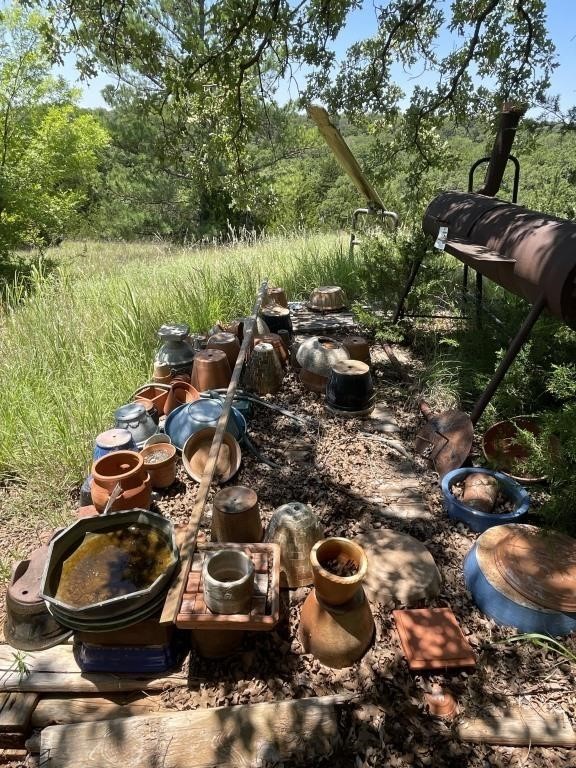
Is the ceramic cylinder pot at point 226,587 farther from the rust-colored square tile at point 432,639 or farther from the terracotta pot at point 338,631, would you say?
the rust-colored square tile at point 432,639

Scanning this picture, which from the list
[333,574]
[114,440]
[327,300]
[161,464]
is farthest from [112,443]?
[327,300]

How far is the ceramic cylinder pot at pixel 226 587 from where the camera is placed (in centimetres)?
170

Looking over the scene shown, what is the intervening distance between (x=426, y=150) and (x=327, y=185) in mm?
19711

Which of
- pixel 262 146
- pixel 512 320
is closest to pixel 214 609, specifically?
pixel 512 320

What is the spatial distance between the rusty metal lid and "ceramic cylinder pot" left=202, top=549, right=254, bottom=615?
1272 mm

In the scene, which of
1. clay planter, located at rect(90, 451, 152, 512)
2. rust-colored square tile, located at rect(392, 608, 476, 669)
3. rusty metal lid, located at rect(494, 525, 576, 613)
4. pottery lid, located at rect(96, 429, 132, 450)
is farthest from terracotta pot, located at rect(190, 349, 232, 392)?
rusty metal lid, located at rect(494, 525, 576, 613)

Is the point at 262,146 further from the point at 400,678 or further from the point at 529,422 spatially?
the point at 400,678

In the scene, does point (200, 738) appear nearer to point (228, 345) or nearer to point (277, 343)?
point (228, 345)

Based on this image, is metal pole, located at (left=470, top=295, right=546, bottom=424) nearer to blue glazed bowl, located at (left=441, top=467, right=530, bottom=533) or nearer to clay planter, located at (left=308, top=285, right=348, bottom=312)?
blue glazed bowl, located at (left=441, top=467, right=530, bottom=533)

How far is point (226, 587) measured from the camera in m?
1.69

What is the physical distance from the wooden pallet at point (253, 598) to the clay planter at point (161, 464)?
97 cm

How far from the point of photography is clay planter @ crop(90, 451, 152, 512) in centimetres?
234

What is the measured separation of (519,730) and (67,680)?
1864 mm

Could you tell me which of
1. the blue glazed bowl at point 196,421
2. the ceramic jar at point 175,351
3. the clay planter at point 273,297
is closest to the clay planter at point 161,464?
the blue glazed bowl at point 196,421
